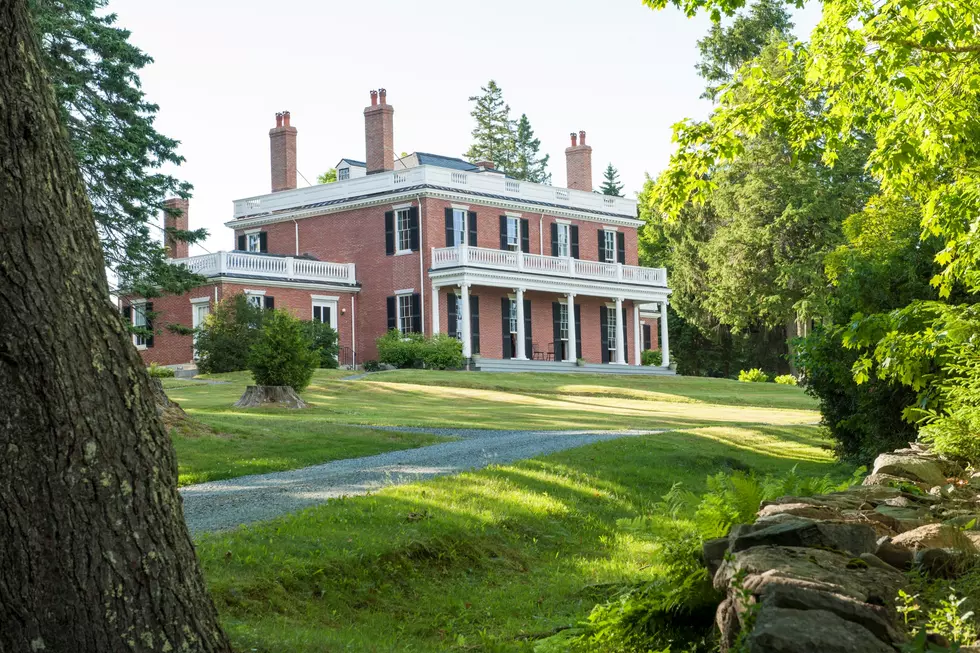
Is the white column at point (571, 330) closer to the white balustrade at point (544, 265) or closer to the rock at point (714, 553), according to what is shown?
the white balustrade at point (544, 265)

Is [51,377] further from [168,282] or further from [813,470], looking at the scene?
[168,282]

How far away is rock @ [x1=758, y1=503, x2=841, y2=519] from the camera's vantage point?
623cm

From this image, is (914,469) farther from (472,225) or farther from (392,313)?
(472,225)

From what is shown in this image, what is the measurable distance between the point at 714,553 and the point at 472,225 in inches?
1688

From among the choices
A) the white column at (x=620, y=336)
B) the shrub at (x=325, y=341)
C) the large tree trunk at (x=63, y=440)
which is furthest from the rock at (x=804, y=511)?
the white column at (x=620, y=336)

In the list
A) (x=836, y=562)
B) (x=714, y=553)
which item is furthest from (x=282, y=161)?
(x=836, y=562)

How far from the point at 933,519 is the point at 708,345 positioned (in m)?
58.0

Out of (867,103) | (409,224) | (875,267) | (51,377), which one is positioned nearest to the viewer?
(51,377)

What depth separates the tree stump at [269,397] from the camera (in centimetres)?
2580

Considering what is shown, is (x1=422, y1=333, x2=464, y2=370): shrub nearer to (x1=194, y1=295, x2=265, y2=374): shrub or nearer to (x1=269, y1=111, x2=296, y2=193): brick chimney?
(x1=194, y1=295, x2=265, y2=374): shrub

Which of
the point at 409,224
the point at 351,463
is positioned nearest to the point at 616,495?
the point at 351,463

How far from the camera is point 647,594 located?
6.29 meters

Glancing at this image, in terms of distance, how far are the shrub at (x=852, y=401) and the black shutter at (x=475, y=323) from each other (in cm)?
3168

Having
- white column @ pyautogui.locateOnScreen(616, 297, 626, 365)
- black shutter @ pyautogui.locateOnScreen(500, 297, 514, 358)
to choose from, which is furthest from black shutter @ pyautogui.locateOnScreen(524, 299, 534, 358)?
white column @ pyautogui.locateOnScreen(616, 297, 626, 365)
